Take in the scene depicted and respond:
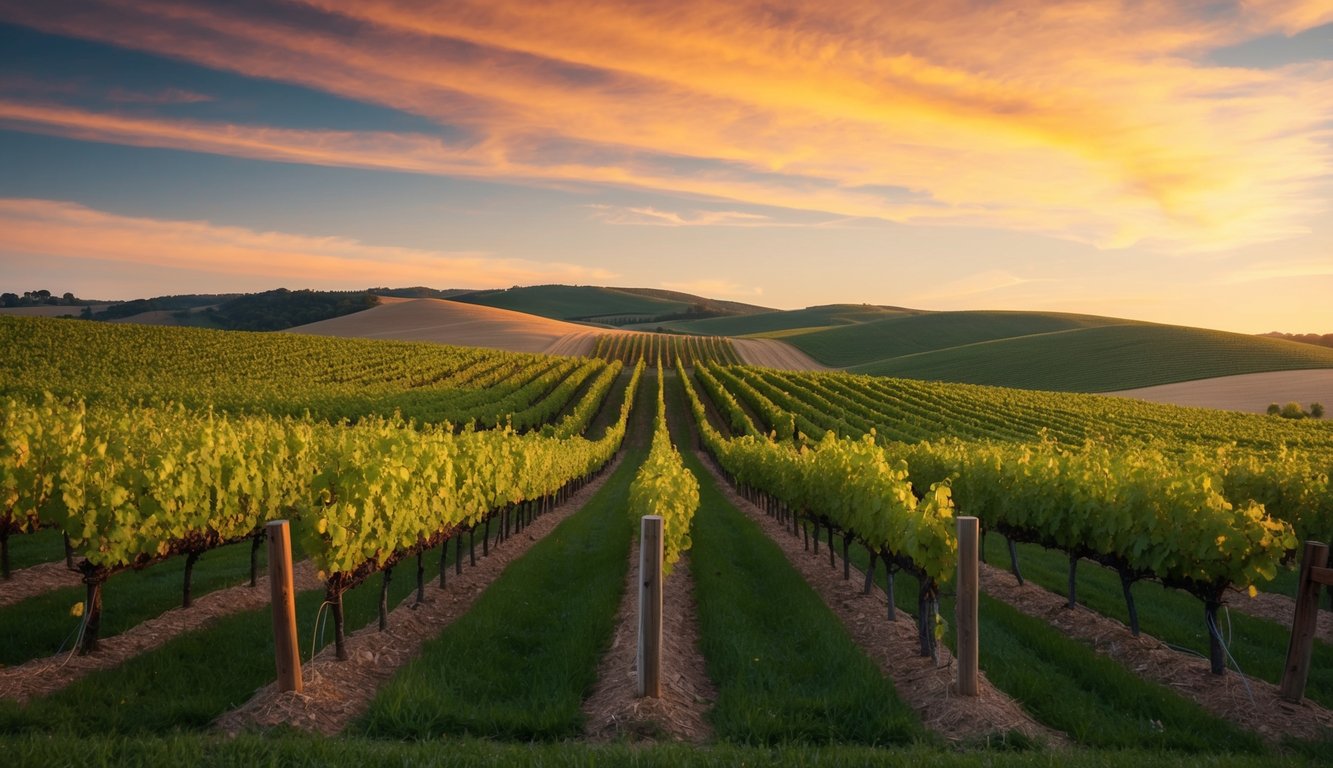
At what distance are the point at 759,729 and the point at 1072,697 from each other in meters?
3.43

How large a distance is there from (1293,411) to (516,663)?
70.7 metres

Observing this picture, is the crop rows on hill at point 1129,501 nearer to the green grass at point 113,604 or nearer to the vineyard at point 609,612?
the vineyard at point 609,612

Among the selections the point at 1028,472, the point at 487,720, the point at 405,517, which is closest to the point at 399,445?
the point at 405,517

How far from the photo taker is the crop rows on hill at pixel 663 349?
285ft

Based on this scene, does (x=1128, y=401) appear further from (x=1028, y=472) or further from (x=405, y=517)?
(x=405, y=517)

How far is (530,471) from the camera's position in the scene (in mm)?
16609

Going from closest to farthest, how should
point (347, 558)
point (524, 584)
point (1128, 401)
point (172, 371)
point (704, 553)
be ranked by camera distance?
point (347, 558)
point (524, 584)
point (704, 553)
point (172, 371)
point (1128, 401)

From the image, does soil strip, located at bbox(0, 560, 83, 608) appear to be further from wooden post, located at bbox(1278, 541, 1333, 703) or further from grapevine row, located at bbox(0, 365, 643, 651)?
wooden post, located at bbox(1278, 541, 1333, 703)

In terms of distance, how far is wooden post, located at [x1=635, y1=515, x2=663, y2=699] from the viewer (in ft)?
21.2

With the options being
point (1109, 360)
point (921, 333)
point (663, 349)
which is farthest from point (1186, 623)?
point (921, 333)

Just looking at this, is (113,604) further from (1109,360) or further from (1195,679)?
(1109,360)

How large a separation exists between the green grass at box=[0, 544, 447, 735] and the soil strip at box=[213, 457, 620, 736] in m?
0.40

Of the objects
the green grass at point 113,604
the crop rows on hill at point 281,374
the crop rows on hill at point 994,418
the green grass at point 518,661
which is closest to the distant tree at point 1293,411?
the crop rows on hill at point 994,418

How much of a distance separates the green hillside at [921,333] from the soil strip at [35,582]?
313 ft
